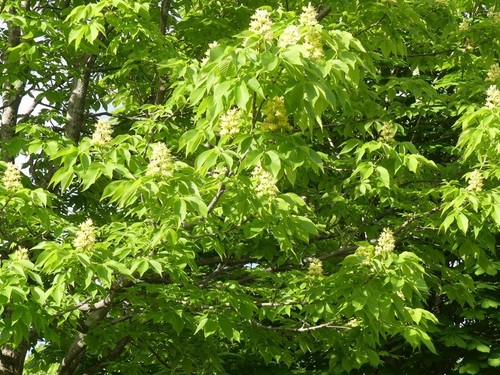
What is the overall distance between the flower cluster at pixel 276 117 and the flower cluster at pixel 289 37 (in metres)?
0.41

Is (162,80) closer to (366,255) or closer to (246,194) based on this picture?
(366,255)

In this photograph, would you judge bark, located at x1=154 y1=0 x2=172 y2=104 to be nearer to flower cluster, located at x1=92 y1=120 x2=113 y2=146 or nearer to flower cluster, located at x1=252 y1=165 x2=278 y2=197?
flower cluster, located at x1=92 y1=120 x2=113 y2=146

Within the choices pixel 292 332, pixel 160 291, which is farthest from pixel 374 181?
pixel 160 291

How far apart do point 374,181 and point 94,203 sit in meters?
3.28

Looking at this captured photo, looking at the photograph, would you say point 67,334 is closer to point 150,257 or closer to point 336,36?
point 150,257

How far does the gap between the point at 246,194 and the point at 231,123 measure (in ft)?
1.78

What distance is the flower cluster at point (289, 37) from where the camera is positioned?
373 cm

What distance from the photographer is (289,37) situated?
147 inches

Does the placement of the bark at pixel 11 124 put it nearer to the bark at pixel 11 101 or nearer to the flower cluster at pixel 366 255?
the bark at pixel 11 101

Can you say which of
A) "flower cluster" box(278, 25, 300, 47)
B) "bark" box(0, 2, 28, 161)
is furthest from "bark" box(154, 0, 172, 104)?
"flower cluster" box(278, 25, 300, 47)

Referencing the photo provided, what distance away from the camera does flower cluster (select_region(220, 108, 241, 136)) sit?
4172mm

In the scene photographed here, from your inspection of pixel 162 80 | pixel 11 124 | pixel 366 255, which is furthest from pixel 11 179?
pixel 11 124

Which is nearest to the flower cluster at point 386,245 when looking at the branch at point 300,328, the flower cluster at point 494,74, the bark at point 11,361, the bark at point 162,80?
the branch at point 300,328

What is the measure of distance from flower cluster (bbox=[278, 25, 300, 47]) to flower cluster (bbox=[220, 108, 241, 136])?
1.88 feet
